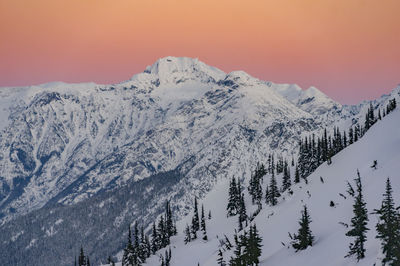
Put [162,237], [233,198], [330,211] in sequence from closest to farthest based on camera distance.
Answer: [330,211], [162,237], [233,198]

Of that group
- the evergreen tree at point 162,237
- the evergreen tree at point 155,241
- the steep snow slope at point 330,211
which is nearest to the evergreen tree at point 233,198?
the steep snow slope at point 330,211

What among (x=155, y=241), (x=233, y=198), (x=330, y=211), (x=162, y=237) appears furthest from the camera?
(x=233, y=198)

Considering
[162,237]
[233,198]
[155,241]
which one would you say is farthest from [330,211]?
[162,237]

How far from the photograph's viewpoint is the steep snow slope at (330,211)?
6944 cm

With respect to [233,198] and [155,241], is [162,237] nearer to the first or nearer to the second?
[155,241]

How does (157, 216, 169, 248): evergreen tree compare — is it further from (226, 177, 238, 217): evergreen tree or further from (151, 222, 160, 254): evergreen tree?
(226, 177, 238, 217): evergreen tree

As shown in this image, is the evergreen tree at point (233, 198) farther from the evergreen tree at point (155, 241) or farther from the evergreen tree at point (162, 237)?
the evergreen tree at point (155, 241)

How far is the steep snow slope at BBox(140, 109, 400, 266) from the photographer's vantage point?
69.4 metres

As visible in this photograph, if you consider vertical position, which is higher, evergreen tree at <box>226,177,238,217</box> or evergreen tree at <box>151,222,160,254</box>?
evergreen tree at <box>226,177,238,217</box>

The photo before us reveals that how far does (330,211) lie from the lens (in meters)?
90.4

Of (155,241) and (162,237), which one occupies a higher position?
(162,237)

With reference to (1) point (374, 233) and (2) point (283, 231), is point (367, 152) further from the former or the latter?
(1) point (374, 233)

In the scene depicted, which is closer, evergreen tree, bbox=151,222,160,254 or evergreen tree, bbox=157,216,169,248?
evergreen tree, bbox=151,222,160,254

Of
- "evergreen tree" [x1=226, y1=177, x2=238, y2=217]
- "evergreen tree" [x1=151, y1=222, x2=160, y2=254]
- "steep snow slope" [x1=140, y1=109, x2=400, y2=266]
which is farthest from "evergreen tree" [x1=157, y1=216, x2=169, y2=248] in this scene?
"evergreen tree" [x1=226, y1=177, x2=238, y2=217]
